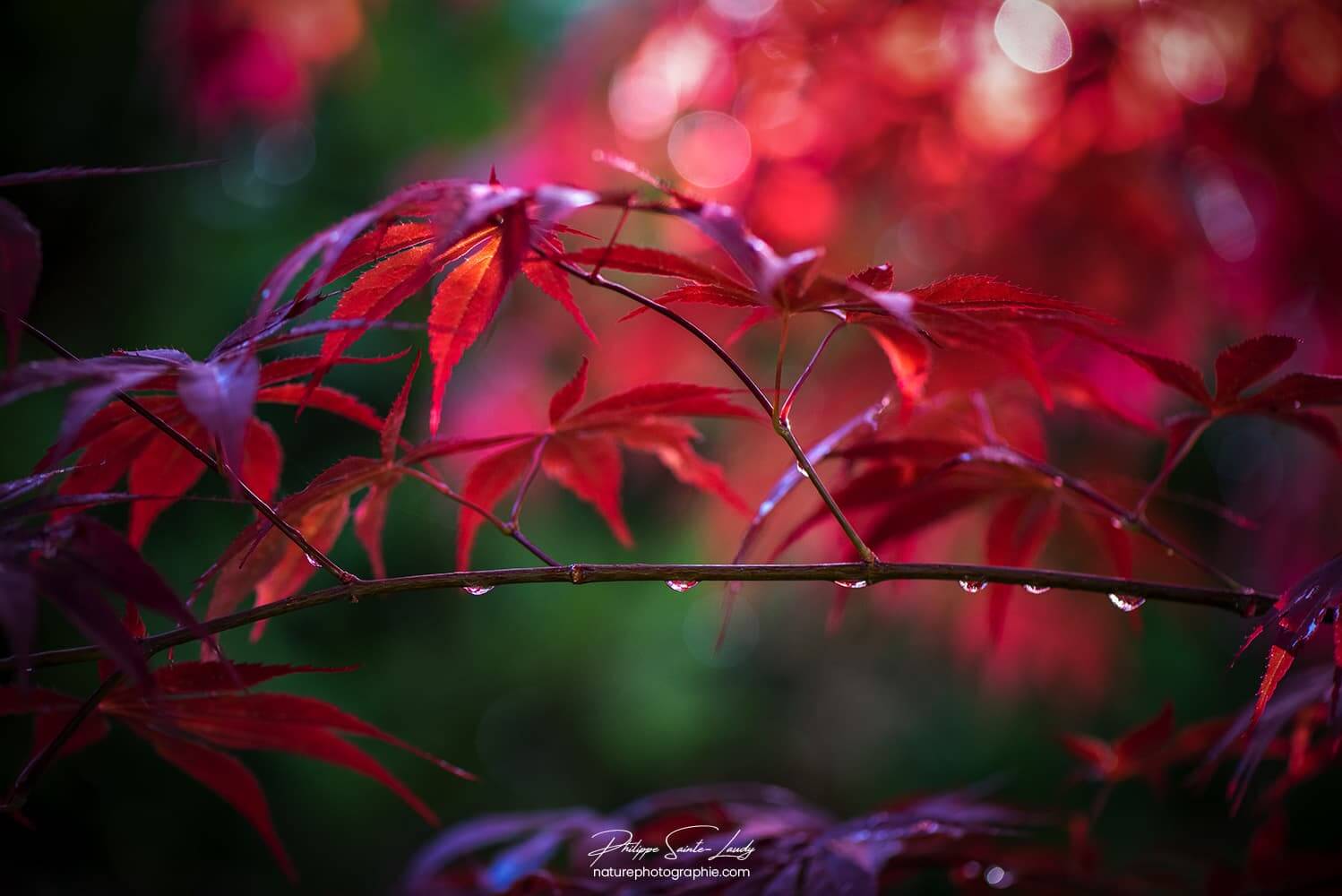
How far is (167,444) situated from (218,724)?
17 cm

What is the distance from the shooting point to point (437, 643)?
311 centimetres

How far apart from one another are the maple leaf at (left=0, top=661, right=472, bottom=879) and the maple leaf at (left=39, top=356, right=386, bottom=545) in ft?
0.32

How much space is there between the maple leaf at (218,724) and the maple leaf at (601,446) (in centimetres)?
13

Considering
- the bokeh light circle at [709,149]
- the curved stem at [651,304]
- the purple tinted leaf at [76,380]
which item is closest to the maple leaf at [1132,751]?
the curved stem at [651,304]

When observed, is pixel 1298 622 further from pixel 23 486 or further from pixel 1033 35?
pixel 1033 35

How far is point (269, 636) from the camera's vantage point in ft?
8.38

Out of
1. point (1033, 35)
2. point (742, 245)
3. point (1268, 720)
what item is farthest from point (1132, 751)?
point (1033, 35)

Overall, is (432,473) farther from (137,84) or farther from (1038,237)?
(137,84)

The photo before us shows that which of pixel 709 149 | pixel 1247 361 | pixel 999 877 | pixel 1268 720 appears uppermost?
pixel 709 149

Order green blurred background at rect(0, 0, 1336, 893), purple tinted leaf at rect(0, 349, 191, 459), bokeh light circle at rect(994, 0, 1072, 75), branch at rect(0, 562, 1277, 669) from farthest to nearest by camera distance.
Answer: green blurred background at rect(0, 0, 1336, 893) < bokeh light circle at rect(994, 0, 1072, 75) < branch at rect(0, 562, 1277, 669) < purple tinted leaf at rect(0, 349, 191, 459)

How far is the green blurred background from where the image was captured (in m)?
2.64

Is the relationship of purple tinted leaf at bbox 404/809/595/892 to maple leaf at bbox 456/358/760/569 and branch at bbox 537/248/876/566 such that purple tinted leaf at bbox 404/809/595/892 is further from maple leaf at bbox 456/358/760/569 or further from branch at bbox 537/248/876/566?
branch at bbox 537/248/876/566

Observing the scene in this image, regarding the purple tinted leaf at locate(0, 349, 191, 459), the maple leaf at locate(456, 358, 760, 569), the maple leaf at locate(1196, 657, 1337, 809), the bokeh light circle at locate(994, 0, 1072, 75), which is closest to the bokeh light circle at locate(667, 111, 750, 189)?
the bokeh light circle at locate(994, 0, 1072, 75)

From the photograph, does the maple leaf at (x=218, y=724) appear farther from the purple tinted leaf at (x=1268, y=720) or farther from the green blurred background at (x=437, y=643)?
the green blurred background at (x=437, y=643)
